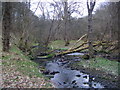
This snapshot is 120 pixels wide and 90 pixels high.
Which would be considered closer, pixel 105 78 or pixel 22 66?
pixel 105 78

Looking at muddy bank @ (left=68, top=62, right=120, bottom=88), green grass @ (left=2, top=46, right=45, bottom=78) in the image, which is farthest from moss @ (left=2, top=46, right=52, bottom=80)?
muddy bank @ (left=68, top=62, right=120, bottom=88)

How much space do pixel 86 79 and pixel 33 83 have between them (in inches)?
167

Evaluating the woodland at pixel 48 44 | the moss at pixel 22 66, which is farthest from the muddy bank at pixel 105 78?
the moss at pixel 22 66

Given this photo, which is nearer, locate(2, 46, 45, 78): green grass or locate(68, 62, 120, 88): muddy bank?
locate(68, 62, 120, 88): muddy bank

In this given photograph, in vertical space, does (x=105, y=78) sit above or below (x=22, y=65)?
below

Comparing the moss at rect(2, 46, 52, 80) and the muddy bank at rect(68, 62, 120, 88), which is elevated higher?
the moss at rect(2, 46, 52, 80)

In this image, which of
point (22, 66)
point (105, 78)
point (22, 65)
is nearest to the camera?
point (105, 78)

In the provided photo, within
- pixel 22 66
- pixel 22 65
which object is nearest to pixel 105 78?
pixel 22 66

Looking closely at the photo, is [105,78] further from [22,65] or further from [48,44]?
[48,44]

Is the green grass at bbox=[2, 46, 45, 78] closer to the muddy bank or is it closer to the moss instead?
the moss

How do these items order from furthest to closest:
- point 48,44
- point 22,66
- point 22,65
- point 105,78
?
point 48,44, point 22,65, point 22,66, point 105,78

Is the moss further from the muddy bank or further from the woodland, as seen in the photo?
the muddy bank

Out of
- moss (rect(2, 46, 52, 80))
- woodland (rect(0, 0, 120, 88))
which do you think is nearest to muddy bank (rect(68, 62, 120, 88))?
woodland (rect(0, 0, 120, 88))

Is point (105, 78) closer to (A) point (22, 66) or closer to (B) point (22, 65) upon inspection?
(A) point (22, 66)
